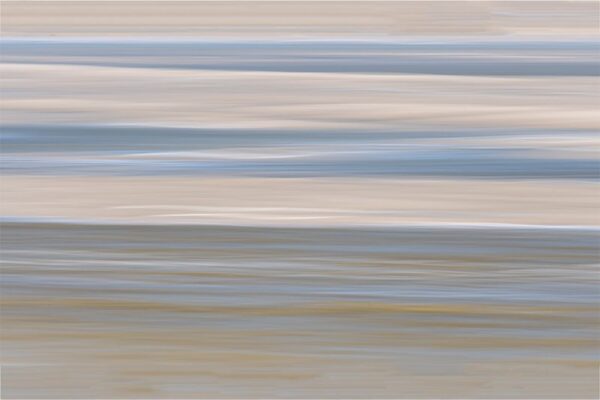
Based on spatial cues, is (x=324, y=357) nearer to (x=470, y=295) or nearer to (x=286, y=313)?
(x=286, y=313)

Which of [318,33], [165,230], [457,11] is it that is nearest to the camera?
[165,230]

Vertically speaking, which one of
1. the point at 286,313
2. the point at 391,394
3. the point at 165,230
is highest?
the point at 165,230

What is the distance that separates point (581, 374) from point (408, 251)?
2.10m

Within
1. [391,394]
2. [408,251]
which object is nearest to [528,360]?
[391,394]

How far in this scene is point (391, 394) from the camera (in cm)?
451

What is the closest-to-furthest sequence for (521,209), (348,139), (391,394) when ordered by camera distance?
(391,394)
(521,209)
(348,139)

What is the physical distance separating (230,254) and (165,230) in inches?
27.1

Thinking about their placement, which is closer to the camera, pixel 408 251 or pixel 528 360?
pixel 528 360

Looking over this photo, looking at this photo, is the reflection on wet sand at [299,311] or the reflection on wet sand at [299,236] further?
the reflection on wet sand at [299,236]

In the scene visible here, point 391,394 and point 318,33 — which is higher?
point 318,33

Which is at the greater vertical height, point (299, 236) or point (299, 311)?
point (299, 236)

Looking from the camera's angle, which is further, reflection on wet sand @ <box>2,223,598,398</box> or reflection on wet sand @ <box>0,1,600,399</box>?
reflection on wet sand @ <box>0,1,600,399</box>

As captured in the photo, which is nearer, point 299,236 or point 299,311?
point 299,311

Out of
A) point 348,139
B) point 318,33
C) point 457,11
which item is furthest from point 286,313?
point 457,11
